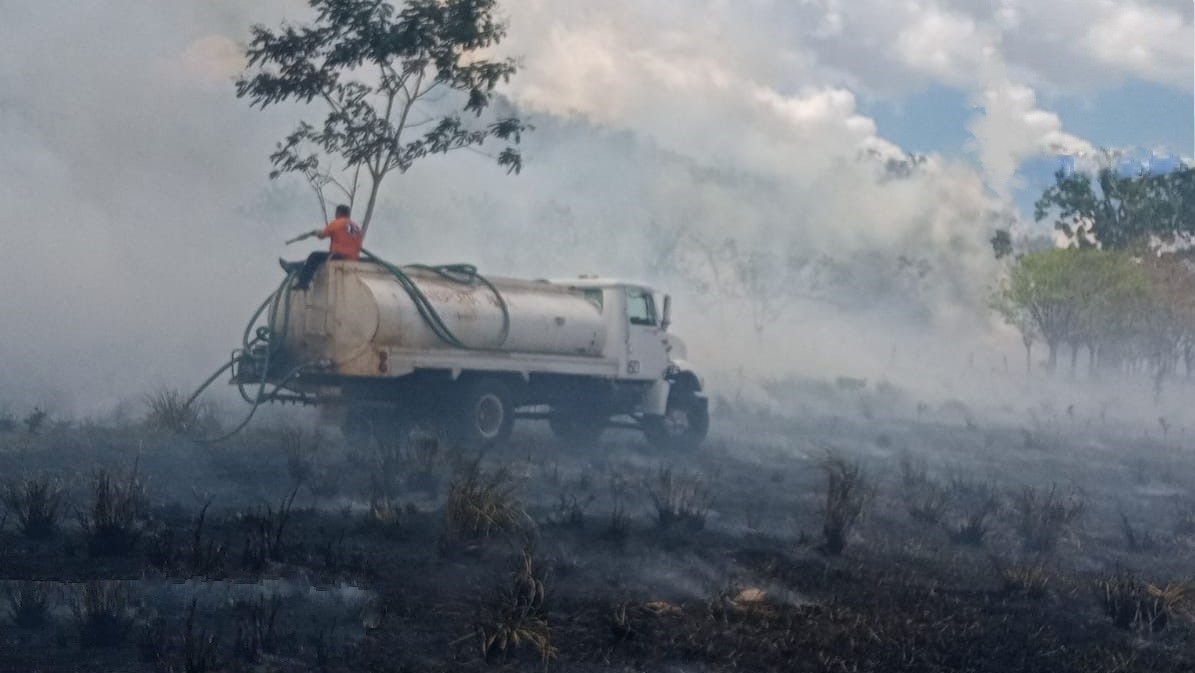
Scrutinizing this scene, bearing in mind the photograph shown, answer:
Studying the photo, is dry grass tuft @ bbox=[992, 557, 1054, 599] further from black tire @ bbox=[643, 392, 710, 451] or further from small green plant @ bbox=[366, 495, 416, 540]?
black tire @ bbox=[643, 392, 710, 451]

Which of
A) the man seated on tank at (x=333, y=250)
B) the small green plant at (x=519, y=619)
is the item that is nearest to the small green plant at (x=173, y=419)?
the man seated on tank at (x=333, y=250)

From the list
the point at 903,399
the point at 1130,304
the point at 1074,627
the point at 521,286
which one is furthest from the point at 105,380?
the point at 1130,304

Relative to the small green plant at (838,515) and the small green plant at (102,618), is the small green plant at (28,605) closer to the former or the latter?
the small green plant at (102,618)

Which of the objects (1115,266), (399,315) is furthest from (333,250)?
(1115,266)

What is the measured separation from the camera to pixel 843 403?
41.2m

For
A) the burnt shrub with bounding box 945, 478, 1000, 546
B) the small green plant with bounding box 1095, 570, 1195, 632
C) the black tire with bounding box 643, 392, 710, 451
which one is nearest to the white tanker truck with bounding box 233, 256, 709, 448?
the black tire with bounding box 643, 392, 710, 451

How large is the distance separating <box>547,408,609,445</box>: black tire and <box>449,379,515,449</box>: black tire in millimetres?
2001

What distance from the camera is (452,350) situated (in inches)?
653

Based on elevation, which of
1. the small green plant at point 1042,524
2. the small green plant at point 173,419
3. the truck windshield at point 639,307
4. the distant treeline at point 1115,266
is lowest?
the small green plant at point 1042,524

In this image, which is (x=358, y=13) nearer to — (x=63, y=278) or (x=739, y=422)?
(x=739, y=422)

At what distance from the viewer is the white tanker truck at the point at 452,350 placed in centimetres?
1588

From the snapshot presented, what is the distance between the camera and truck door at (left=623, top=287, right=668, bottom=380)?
64.5 feet

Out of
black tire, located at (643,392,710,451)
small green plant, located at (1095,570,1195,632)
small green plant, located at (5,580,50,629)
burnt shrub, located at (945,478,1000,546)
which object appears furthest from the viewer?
black tire, located at (643,392,710,451)

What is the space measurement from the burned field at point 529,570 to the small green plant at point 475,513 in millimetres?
24
